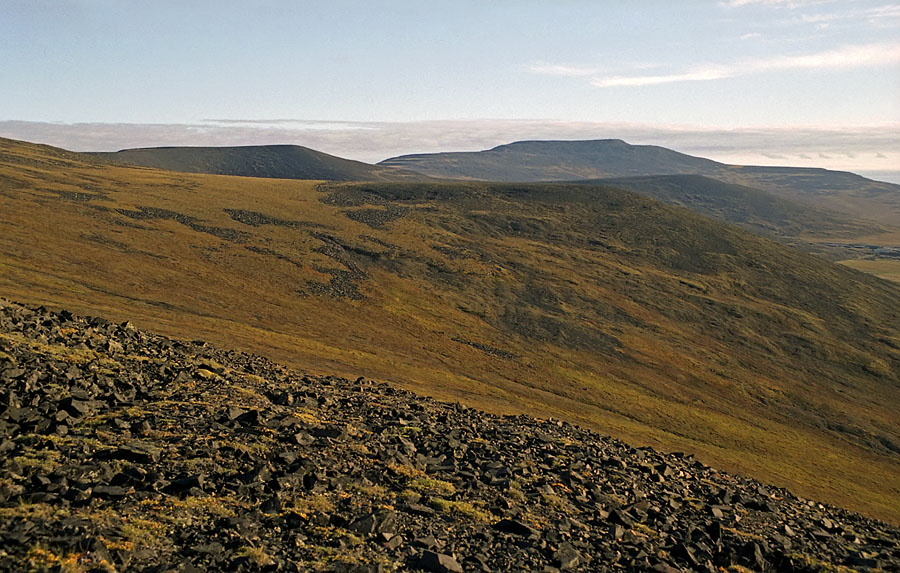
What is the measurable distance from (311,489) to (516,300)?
74.3m

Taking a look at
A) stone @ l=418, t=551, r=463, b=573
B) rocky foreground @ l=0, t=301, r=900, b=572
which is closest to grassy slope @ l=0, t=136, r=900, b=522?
rocky foreground @ l=0, t=301, r=900, b=572

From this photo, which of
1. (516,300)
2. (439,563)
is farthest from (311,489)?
(516,300)

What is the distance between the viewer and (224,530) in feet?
52.5

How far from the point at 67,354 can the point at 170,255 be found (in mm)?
58071

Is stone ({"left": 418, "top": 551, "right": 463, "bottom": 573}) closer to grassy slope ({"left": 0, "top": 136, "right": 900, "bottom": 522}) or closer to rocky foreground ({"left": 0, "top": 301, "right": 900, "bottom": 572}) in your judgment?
rocky foreground ({"left": 0, "top": 301, "right": 900, "bottom": 572})

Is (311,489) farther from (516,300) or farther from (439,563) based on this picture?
(516,300)

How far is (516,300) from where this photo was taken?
9262cm

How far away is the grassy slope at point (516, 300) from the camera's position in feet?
185

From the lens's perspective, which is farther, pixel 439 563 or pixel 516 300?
pixel 516 300

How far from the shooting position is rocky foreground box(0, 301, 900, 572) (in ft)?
51.0

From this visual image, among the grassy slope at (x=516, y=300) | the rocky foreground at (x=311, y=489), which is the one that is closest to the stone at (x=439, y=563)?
the rocky foreground at (x=311, y=489)

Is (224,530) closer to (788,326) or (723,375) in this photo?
(723,375)

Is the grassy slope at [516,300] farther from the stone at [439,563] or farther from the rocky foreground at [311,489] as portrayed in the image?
the stone at [439,563]

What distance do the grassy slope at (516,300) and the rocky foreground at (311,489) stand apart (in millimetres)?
16515
